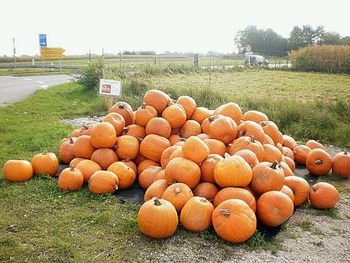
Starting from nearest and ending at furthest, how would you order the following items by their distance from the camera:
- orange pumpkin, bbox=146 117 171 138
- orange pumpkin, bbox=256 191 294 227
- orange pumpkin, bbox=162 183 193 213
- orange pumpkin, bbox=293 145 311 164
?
orange pumpkin, bbox=256 191 294 227
orange pumpkin, bbox=162 183 193 213
orange pumpkin, bbox=146 117 171 138
orange pumpkin, bbox=293 145 311 164

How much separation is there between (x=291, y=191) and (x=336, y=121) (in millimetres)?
4347

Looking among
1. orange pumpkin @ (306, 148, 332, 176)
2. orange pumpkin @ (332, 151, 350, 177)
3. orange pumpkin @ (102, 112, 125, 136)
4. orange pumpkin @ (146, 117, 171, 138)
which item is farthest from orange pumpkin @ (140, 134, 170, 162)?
orange pumpkin @ (332, 151, 350, 177)

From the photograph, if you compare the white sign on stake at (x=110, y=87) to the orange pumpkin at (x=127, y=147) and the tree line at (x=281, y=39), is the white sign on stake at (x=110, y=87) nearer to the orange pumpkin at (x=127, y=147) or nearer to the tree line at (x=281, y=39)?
the orange pumpkin at (x=127, y=147)

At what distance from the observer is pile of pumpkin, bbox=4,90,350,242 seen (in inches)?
138

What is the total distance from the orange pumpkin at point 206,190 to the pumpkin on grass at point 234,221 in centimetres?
44

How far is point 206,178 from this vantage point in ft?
13.5

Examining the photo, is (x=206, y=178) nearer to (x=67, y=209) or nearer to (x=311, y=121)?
(x=67, y=209)

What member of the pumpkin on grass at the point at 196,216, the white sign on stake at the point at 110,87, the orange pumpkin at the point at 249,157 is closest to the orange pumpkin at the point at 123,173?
the pumpkin on grass at the point at 196,216

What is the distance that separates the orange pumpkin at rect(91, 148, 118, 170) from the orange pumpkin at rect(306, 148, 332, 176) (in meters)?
2.83

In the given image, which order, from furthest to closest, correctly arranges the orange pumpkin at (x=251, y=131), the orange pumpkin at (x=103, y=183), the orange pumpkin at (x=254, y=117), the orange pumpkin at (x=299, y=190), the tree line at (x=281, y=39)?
the tree line at (x=281, y=39) → the orange pumpkin at (x=254, y=117) → the orange pumpkin at (x=251, y=131) → the orange pumpkin at (x=103, y=183) → the orange pumpkin at (x=299, y=190)

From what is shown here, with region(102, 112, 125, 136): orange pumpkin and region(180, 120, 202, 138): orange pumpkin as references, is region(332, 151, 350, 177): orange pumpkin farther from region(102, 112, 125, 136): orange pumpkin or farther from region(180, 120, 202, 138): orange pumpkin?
region(102, 112, 125, 136): orange pumpkin

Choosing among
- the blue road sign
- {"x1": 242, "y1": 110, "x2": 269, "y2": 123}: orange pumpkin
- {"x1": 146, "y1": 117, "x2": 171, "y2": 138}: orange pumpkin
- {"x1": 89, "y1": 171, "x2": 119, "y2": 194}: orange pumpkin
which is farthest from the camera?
the blue road sign

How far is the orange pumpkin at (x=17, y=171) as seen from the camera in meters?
4.73

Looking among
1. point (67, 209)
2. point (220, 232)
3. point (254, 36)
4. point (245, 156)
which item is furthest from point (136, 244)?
point (254, 36)
